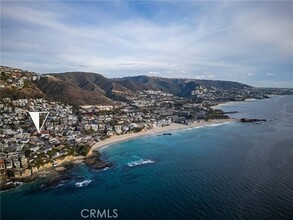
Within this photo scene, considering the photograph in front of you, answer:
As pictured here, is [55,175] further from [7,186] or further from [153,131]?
[153,131]

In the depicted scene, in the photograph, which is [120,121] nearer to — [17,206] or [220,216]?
[17,206]

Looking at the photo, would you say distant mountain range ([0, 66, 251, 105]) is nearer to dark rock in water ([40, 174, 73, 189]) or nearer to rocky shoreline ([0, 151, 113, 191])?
rocky shoreline ([0, 151, 113, 191])

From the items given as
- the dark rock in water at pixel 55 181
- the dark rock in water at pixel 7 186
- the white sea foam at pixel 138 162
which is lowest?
the dark rock in water at pixel 7 186

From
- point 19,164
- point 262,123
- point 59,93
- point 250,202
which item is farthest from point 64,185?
point 59,93

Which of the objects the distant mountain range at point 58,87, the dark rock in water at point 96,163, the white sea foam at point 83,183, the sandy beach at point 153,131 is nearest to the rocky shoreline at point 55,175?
the dark rock in water at point 96,163

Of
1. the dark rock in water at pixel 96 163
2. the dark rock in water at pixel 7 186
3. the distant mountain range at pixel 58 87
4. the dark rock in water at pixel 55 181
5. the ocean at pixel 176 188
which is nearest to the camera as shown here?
the ocean at pixel 176 188

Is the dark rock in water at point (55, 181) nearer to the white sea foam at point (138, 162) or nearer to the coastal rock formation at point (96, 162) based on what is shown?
the coastal rock formation at point (96, 162)

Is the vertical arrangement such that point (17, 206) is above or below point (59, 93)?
below

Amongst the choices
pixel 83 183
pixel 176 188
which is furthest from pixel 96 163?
pixel 176 188
